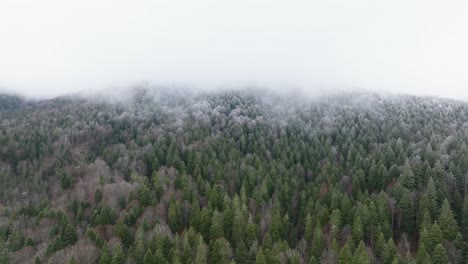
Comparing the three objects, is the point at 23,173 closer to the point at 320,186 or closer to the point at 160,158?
the point at 160,158

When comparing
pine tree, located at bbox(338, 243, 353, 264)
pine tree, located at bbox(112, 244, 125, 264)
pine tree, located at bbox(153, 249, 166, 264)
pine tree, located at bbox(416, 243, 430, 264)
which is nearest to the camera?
pine tree, located at bbox(416, 243, 430, 264)

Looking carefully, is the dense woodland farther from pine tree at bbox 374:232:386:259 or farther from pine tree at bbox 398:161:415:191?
pine tree at bbox 398:161:415:191

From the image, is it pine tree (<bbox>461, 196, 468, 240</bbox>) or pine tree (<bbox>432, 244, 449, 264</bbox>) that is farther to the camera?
pine tree (<bbox>461, 196, 468, 240</bbox>)

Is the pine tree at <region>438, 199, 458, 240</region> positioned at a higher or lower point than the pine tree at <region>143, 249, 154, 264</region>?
higher

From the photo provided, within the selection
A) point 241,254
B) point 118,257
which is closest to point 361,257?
point 241,254

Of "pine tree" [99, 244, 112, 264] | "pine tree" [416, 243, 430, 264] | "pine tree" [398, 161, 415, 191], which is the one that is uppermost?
"pine tree" [398, 161, 415, 191]

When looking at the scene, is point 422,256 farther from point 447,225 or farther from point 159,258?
point 159,258

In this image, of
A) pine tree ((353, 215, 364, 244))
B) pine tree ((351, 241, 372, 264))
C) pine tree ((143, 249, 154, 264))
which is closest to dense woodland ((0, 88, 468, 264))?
pine tree ((351, 241, 372, 264))
